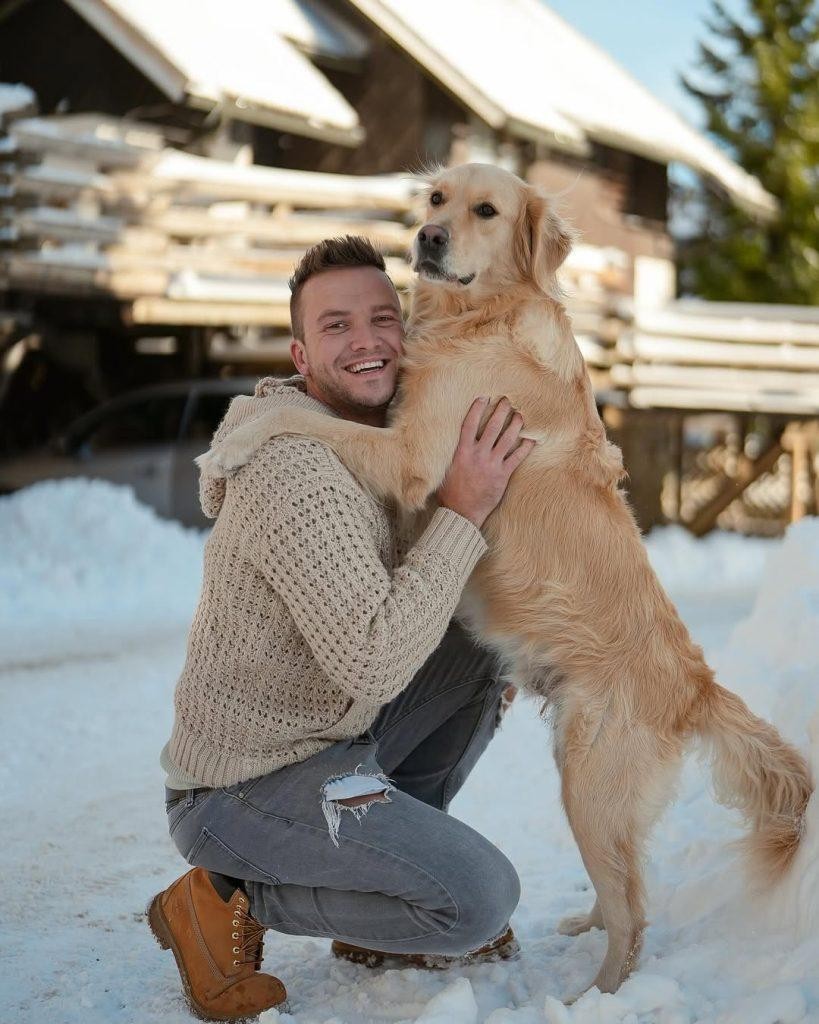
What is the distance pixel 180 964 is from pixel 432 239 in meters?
2.10

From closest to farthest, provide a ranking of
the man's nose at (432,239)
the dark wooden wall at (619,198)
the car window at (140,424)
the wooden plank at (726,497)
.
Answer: the man's nose at (432,239), the car window at (140,424), the wooden plank at (726,497), the dark wooden wall at (619,198)

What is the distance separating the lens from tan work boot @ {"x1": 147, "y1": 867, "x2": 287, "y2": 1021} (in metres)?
2.55

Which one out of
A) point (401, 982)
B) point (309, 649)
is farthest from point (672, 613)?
point (401, 982)

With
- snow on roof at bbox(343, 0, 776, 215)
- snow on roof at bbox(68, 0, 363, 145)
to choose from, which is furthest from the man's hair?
snow on roof at bbox(343, 0, 776, 215)

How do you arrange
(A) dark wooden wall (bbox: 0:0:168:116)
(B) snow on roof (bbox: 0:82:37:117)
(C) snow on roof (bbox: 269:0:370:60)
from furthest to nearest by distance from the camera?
1. (C) snow on roof (bbox: 269:0:370:60)
2. (A) dark wooden wall (bbox: 0:0:168:116)
3. (B) snow on roof (bbox: 0:82:37:117)

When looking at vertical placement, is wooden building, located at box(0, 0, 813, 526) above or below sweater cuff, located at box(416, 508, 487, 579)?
above

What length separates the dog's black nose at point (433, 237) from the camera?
337cm

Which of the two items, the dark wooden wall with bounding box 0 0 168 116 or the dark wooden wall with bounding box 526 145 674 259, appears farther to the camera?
the dark wooden wall with bounding box 526 145 674 259

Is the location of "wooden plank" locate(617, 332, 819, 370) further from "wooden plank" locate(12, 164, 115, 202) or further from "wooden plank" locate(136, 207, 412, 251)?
"wooden plank" locate(12, 164, 115, 202)

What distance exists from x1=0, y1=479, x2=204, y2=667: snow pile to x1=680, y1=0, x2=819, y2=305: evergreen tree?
13.8 metres

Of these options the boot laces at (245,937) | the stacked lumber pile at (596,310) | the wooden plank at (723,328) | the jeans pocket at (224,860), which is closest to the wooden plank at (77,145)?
the stacked lumber pile at (596,310)

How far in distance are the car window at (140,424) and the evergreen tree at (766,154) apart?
12571 millimetres

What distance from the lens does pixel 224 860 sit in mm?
2590

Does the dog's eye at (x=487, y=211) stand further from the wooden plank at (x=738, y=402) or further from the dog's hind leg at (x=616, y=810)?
the wooden plank at (x=738, y=402)
